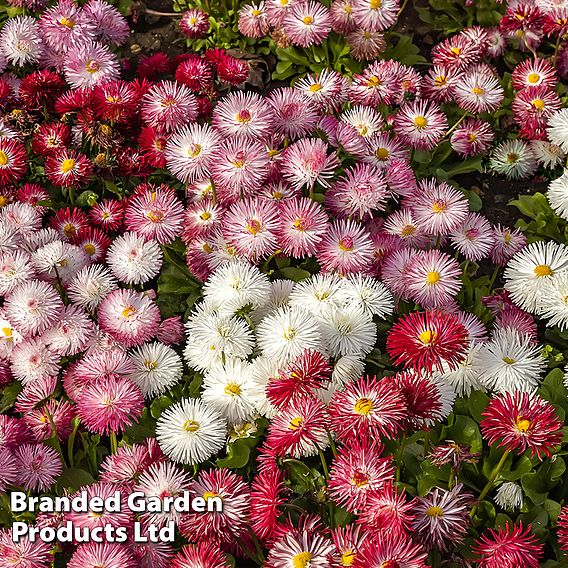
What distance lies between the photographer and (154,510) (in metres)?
1.93

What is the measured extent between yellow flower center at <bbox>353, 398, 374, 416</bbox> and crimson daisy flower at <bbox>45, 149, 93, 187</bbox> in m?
1.68

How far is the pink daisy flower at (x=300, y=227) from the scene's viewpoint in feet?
8.20

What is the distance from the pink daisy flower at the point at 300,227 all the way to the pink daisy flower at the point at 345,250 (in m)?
0.04

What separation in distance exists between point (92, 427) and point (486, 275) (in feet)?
5.11

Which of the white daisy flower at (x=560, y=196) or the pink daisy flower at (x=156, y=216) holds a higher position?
the white daisy flower at (x=560, y=196)

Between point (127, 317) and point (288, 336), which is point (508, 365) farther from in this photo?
point (127, 317)

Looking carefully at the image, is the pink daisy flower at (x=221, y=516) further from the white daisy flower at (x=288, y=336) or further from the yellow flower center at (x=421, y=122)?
the yellow flower center at (x=421, y=122)

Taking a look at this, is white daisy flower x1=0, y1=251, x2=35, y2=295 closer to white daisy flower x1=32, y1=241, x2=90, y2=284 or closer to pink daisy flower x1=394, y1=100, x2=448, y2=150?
white daisy flower x1=32, y1=241, x2=90, y2=284

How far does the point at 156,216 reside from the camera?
2666mm

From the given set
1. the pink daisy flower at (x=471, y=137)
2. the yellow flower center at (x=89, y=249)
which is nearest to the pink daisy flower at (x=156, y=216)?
the yellow flower center at (x=89, y=249)

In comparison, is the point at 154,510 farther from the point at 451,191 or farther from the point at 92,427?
the point at 451,191

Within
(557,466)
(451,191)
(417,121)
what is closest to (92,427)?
(557,466)

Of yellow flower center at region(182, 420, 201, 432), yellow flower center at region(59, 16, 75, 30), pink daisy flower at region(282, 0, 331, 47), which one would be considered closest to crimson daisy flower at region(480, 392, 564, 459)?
yellow flower center at region(182, 420, 201, 432)

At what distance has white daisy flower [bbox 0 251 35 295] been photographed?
2467 millimetres
